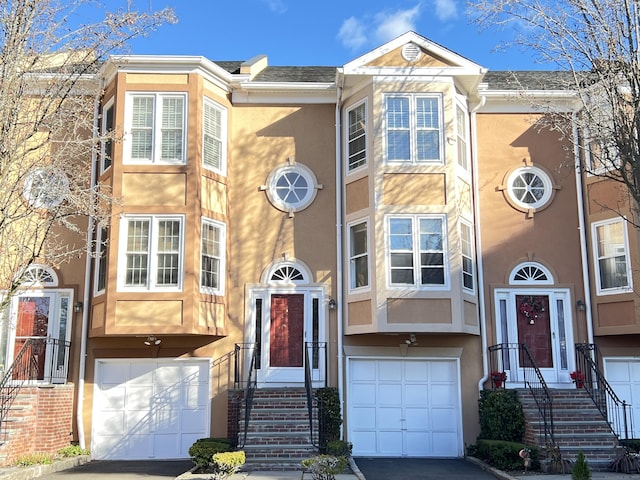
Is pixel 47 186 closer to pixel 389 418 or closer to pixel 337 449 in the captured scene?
pixel 337 449

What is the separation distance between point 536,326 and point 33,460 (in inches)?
434

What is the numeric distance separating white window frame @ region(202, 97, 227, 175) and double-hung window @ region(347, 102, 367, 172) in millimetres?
2915

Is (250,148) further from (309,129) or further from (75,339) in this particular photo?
(75,339)

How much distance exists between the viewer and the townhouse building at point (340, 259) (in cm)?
1443

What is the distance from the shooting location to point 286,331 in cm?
1532

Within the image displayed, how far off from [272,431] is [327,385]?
2234 mm

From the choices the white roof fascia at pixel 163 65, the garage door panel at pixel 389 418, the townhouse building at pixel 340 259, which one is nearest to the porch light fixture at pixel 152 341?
the townhouse building at pixel 340 259

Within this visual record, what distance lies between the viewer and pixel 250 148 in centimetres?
1597

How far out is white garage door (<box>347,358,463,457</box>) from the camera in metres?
14.8

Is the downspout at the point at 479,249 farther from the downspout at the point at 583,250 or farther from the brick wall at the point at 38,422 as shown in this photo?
the brick wall at the point at 38,422

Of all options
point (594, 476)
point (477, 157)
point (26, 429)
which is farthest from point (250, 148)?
point (594, 476)

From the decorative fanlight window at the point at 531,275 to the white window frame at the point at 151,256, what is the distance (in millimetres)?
7585

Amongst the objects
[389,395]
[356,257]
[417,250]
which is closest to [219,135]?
[356,257]

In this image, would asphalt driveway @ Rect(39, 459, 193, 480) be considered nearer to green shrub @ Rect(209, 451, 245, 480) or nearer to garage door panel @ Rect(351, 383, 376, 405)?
green shrub @ Rect(209, 451, 245, 480)
